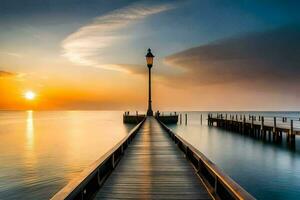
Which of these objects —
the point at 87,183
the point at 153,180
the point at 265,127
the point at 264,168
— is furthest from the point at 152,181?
the point at 265,127

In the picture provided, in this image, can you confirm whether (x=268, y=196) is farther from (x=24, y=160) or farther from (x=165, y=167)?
(x=24, y=160)

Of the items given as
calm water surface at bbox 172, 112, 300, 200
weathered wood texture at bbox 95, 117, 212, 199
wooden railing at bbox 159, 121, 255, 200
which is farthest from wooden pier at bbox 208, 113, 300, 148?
wooden railing at bbox 159, 121, 255, 200

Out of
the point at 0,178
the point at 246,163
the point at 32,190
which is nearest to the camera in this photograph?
the point at 32,190

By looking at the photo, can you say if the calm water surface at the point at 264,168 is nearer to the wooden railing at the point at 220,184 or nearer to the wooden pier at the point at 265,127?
the wooden pier at the point at 265,127

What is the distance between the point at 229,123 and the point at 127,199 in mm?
41708

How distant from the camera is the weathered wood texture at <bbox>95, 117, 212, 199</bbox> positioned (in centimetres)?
521

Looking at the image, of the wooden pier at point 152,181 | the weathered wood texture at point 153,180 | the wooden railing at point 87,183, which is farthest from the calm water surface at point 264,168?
the wooden railing at point 87,183

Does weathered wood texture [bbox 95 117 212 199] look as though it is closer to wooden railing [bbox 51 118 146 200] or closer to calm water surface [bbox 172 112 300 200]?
wooden railing [bbox 51 118 146 200]

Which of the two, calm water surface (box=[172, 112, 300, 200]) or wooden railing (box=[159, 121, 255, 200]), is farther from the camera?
calm water surface (box=[172, 112, 300, 200])

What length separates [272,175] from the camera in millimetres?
14406

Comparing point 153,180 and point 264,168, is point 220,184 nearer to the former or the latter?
point 153,180

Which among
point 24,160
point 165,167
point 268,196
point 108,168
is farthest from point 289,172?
point 24,160

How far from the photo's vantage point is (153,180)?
6.27 m

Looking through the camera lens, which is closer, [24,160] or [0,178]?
[0,178]
